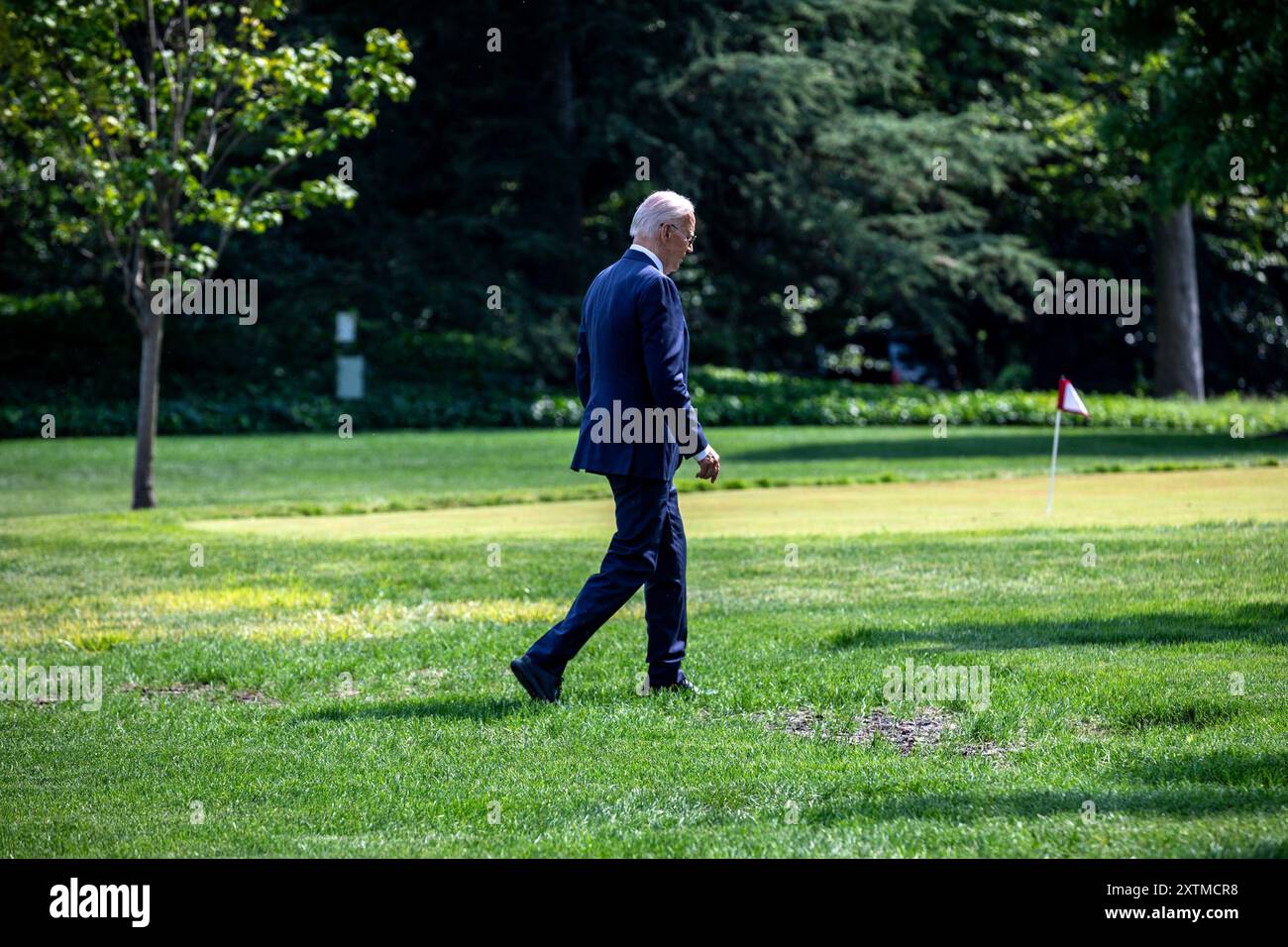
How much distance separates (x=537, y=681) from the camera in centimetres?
721

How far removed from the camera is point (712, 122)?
114ft

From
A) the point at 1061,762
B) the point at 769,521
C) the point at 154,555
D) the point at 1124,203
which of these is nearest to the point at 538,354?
the point at 1124,203

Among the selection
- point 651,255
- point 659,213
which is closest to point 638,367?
point 651,255

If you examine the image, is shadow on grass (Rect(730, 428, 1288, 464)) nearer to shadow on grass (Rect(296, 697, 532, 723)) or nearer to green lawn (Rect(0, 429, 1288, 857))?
green lawn (Rect(0, 429, 1288, 857))

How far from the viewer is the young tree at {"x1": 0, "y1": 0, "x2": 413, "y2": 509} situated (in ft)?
52.4

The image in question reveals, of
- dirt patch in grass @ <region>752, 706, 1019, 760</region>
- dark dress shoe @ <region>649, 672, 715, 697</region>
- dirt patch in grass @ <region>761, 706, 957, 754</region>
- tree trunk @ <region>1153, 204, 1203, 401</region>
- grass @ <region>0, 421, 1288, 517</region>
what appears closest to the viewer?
dirt patch in grass @ <region>752, 706, 1019, 760</region>

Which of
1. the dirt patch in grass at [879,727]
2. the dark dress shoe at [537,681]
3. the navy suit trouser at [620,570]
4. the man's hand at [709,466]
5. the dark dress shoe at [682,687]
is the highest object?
the man's hand at [709,466]

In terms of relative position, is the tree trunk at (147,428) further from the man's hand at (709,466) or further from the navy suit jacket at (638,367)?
the man's hand at (709,466)

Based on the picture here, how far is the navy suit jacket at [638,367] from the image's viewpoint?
7.08 metres

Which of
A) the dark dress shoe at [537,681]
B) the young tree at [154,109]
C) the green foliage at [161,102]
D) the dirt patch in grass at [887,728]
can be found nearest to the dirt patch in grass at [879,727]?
the dirt patch in grass at [887,728]

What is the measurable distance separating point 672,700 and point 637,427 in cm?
119

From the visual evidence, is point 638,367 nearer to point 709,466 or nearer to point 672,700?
point 709,466

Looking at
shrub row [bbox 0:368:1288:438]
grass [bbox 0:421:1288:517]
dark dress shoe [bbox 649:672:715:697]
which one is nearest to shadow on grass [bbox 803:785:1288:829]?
dark dress shoe [bbox 649:672:715:697]

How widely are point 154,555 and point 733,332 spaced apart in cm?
2450
